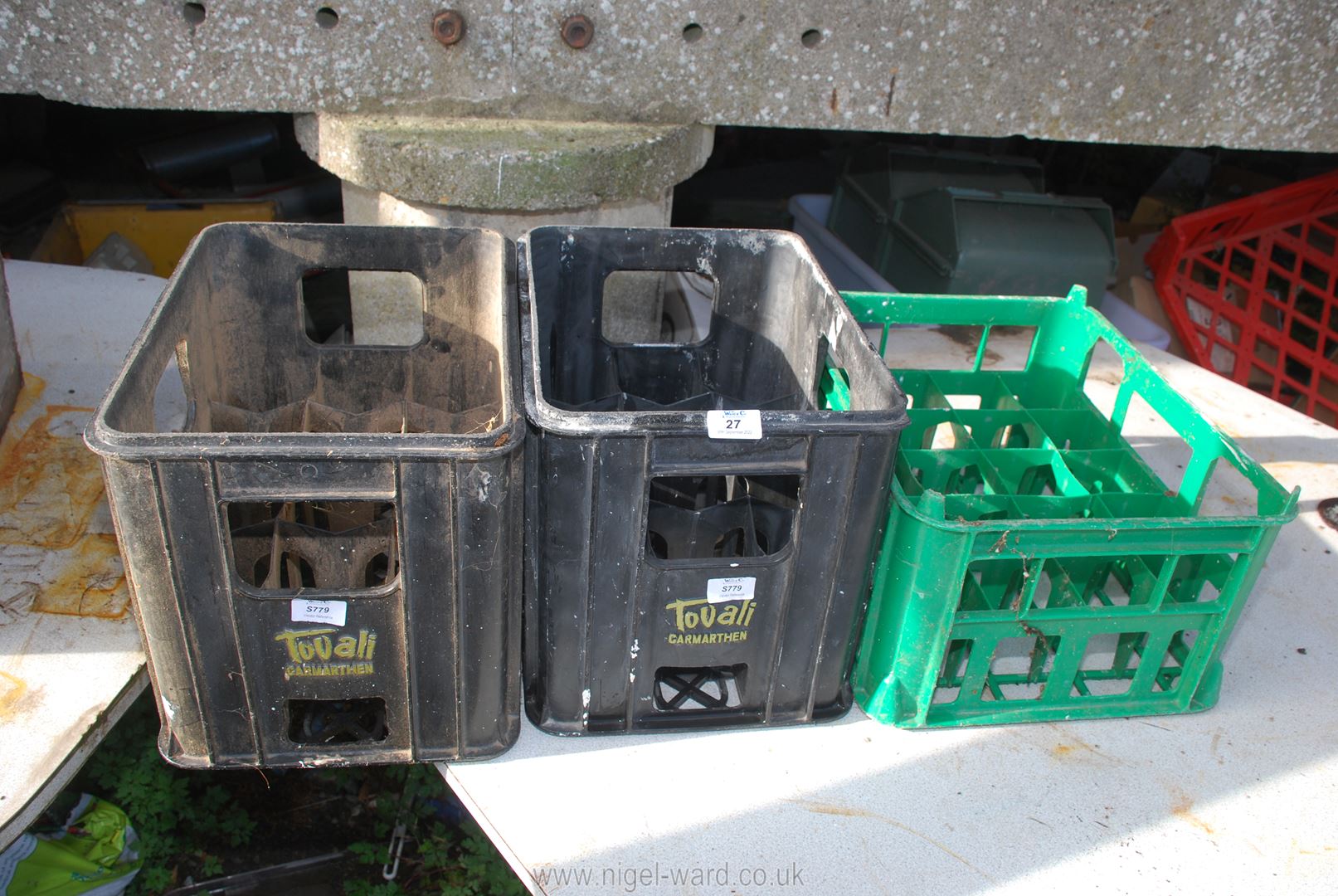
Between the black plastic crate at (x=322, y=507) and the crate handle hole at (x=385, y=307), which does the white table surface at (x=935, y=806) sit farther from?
the crate handle hole at (x=385, y=307)

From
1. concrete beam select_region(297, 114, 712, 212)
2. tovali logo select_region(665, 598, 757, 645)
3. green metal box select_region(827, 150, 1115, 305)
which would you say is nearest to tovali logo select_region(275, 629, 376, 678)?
tovali logo select_region(665, 598, 757, 645)

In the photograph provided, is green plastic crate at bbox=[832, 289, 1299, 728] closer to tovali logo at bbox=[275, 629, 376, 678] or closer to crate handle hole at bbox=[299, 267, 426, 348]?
tovali logo at bbox=[275, 629, 376, 678]

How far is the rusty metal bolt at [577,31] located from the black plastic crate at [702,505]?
0.67 m

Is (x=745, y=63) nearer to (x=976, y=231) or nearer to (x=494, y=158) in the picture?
(x=494, y=158)

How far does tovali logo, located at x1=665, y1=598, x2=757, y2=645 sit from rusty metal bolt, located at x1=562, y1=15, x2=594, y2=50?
4.90ft

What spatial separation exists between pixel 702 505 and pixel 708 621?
64 cm

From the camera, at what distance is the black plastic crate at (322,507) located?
1.31 m

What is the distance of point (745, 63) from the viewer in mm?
2553

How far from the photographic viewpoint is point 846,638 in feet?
5.45

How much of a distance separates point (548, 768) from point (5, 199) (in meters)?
4.28

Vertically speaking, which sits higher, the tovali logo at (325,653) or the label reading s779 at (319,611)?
the label reading s779 at (319,611)

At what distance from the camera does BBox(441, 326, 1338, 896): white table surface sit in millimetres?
1501

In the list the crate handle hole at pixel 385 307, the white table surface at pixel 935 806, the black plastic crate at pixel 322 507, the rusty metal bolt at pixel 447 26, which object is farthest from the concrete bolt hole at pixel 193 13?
the white table surface at pixel 935 806

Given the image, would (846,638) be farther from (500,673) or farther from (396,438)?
(396,438)
